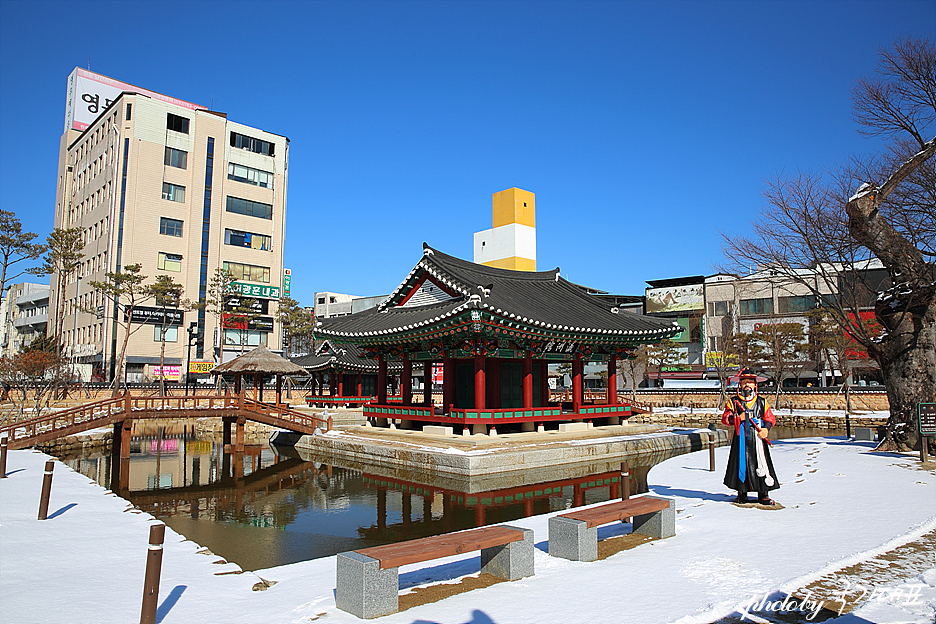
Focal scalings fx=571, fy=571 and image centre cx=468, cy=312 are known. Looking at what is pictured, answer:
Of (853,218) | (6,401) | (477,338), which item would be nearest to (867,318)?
(853,218)

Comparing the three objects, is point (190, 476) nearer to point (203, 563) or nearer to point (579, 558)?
point (203, 563)

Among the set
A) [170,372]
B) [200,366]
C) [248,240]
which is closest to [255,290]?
[248,240]

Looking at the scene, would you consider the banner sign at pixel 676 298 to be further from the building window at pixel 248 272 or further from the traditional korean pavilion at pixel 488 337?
the building window at pixel 248 272

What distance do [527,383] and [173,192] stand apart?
5219cm

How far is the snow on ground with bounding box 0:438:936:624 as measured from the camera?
5.69 m

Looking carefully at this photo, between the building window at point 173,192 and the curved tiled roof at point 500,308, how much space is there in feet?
133

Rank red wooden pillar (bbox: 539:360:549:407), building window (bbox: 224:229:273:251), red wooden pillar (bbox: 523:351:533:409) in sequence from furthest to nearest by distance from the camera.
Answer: building window (bbox: 224:229:273:251) < red wooden pillar (bbox: 539:360:549:407) < red wooden pillar (bbox: 523:351:533:409)

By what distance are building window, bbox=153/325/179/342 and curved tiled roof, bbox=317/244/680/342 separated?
37.3 metres

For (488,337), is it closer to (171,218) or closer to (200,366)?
(200,366)

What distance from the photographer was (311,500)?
1525 centimetres

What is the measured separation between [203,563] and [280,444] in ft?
67.6

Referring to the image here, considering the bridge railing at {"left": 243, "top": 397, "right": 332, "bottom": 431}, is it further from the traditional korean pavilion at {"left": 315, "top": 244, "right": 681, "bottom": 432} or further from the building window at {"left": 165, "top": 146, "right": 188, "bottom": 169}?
the building window at {"left": 165, "top": 146, "right": 188, "bottom": 169}

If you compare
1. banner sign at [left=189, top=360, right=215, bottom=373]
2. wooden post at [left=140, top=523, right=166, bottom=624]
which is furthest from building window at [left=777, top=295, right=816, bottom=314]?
wooden post at [left=140, top=523, right=166, bottom=624]

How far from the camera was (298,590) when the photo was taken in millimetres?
6625
